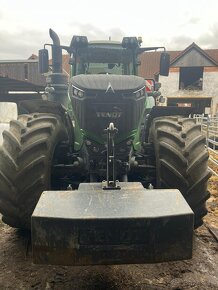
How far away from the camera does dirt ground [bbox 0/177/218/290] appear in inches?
110

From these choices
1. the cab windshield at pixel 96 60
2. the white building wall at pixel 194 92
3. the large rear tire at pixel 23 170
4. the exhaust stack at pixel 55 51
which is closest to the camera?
the large rear tire at pixel 23 170

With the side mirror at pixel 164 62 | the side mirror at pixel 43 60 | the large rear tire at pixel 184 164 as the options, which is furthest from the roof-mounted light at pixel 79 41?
the large rear tire at pixel 184 164

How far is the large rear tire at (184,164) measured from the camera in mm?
3125

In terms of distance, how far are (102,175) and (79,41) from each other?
2.33m

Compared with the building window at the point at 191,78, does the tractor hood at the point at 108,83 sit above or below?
below

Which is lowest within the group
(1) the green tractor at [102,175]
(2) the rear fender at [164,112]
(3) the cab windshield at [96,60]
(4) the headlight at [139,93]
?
(1) the green tractor at [102,175]

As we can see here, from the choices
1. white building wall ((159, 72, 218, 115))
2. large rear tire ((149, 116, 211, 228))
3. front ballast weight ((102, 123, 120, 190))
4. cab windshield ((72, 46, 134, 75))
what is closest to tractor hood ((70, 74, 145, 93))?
Answer: large rear tire ((149, 116, 211, 228))

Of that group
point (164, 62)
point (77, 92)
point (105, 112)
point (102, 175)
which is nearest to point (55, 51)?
point (164, 62)

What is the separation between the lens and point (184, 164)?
3.10 m

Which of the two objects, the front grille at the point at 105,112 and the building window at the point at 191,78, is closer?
the front grille at the point at 105,112

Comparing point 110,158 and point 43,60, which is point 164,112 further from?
point 43,60

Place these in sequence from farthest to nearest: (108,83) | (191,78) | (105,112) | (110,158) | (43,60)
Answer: (191,78) → (43,60) → (108,83) → (105,112) → (110,158)

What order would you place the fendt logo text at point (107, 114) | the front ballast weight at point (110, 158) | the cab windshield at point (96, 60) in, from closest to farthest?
the front ballast weight at point (110, 158) < the fendt logo text at point (107, 114) < the cab windshield at point (96, 60)

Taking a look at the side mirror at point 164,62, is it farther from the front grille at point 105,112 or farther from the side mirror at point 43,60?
the front grille at point 105,112
